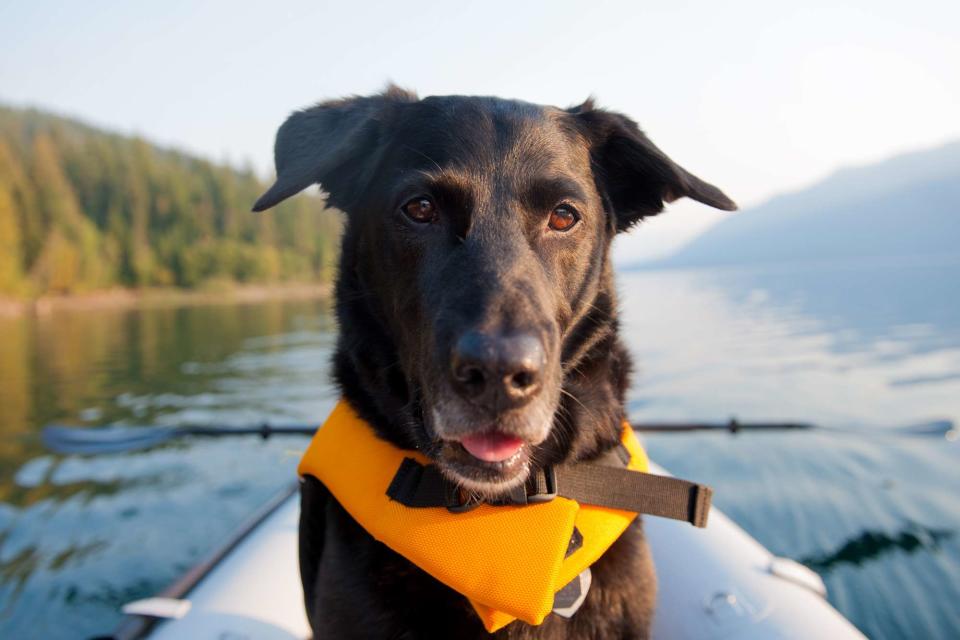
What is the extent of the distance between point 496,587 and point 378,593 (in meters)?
0.46

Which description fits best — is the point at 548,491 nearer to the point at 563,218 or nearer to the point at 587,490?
the point at 587,490

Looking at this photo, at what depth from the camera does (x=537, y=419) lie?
179cm

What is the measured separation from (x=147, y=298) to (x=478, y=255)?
7370 centimetres

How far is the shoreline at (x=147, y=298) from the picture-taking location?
5144cm

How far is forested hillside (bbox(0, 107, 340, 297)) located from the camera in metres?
60.3

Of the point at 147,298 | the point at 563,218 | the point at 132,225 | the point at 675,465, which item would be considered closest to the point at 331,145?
the point at 563,218

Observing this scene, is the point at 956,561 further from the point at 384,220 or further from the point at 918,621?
the point at 384,220

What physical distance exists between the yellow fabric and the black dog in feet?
0.35

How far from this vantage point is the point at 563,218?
7.75ft

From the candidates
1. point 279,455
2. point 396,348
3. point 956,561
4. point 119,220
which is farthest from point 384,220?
point 119,220

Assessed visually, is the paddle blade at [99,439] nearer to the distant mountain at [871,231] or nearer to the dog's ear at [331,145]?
the dog's ear at [331,145]

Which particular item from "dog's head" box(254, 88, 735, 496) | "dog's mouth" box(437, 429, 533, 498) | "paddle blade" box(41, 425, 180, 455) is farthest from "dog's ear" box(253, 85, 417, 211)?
"paddle blade" box(41, 425, 180, 455)

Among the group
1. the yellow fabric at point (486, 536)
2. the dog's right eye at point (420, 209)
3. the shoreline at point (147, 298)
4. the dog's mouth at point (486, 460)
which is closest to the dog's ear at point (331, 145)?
Result: the dog's right eye at point (420, 209)

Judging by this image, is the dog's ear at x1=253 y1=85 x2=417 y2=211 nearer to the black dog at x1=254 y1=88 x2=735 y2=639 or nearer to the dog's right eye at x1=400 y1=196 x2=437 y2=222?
the black dog at x1=254 y1=88 x2=735 y2=639
